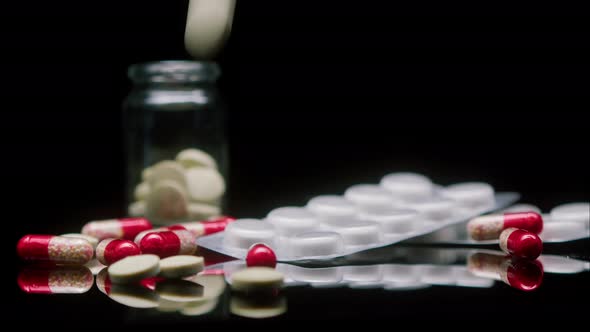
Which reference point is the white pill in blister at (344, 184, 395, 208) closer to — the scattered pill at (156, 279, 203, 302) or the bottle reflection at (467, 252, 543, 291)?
the bottle reflection at (467, 252, 543, 291)

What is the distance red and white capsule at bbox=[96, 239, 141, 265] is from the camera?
2645 millimetres

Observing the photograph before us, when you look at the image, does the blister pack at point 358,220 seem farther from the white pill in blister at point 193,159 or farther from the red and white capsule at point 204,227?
the white pill in blister at point 193,159

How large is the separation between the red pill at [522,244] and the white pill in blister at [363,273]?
0.43 meters

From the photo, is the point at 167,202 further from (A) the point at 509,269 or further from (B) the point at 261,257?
(A) the point at 509,269

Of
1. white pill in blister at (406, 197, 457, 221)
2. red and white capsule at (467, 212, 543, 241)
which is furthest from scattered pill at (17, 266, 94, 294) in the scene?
red and white capsule at (467, 212, 543, 241)

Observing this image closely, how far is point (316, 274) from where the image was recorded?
2584 millimetres

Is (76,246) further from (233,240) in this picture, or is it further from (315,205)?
(315,205)

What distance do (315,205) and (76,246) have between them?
0.89 m

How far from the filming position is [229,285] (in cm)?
249

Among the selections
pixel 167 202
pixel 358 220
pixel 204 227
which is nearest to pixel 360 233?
pixel 358 220

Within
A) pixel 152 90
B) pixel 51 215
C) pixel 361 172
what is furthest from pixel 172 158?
pixel 361 172

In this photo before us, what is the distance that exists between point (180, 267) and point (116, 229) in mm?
616

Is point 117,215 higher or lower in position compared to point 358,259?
higher

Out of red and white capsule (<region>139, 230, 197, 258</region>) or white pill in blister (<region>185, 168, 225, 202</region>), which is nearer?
red and white capsule (<region>139, 230, 197, 258</region>)
